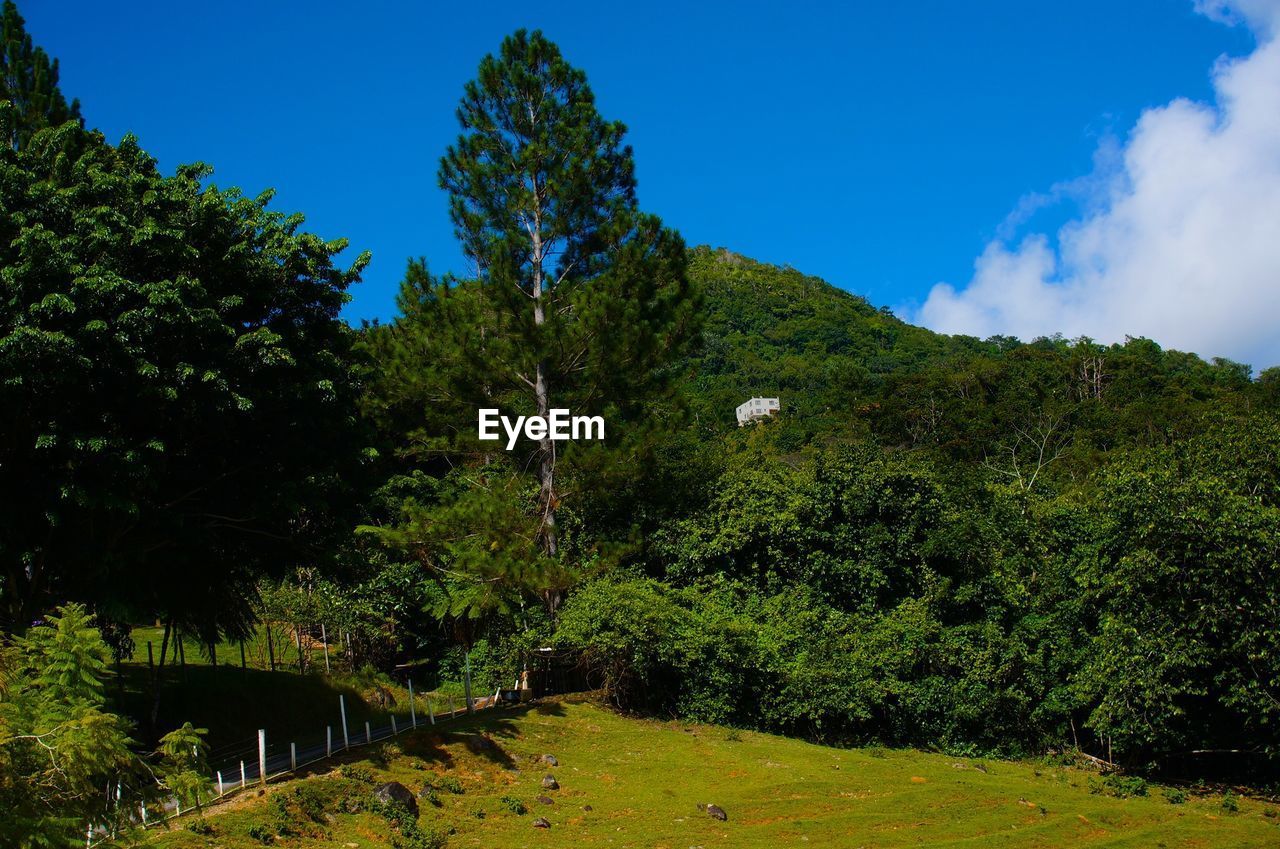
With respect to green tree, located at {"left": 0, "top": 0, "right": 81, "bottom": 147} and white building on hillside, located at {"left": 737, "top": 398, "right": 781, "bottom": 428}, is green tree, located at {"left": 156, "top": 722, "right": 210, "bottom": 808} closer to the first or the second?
green tree, located at {"left": 0, "top": 0, "right": 81, "bottom": 147}

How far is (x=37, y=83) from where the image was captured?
58.7 feet

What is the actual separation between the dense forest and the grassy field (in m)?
1.96

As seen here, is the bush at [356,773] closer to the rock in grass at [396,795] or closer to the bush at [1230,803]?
the rock in grass at [396,795]

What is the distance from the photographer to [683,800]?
15.6m

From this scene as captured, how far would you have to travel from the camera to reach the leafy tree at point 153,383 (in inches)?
520

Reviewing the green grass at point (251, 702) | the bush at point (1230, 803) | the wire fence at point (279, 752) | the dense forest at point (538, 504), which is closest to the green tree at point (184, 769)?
the dense forest at point (538, 504)

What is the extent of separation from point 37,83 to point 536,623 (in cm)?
1492

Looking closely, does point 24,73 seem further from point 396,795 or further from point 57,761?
point 57,761

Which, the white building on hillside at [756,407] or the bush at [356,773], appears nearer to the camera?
the bush at [356,773]

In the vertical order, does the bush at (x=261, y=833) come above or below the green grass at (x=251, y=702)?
below

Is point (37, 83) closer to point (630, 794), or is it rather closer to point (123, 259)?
point (123, 259)

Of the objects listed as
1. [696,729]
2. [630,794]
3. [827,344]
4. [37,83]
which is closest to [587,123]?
[37,83]

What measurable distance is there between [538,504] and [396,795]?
37.4 feet

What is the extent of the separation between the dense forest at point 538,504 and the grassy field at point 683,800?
1.96 metres
